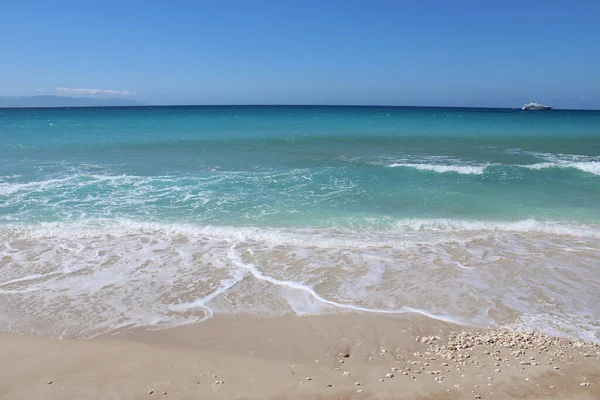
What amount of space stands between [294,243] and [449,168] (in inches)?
493

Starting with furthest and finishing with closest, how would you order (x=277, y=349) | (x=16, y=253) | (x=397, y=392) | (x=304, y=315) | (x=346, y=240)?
(x=346, y=240), (x=16, y=253), (x=304, y=315), (x=277, y=349), (x=397, y=392)

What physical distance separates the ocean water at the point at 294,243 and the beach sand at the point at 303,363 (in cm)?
51

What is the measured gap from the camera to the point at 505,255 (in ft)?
29.7

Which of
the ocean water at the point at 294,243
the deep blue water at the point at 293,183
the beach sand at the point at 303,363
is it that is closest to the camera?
the beach sand at the point at 303,363

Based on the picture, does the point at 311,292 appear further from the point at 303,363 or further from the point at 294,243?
the point at 294,243

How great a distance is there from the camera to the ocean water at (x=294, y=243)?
6699mm

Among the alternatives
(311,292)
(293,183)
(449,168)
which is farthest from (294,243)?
(449,168)

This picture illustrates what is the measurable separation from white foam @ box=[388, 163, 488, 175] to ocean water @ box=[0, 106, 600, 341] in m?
0.11

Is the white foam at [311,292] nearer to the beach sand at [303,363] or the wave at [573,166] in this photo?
the beach sand at [303,363]

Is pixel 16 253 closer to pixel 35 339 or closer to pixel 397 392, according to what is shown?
pixel 35 339

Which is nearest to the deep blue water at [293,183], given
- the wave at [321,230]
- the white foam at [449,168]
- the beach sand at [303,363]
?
the white foam at [449,168]

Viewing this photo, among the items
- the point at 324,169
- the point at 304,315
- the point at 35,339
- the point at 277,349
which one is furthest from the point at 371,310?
the point at 324,169

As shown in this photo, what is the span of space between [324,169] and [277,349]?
14.4 metres

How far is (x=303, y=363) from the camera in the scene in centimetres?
514
